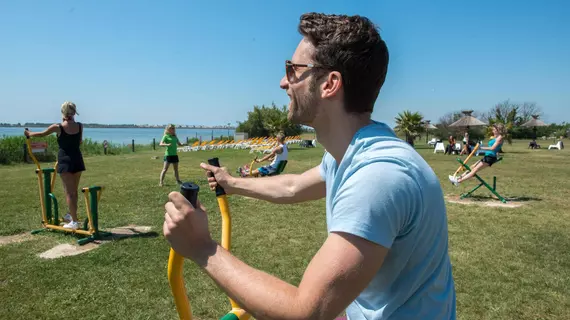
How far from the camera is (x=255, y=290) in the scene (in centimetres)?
105

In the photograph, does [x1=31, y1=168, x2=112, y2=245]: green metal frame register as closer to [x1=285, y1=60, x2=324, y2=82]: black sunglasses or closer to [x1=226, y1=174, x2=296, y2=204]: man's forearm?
[x1=226, y1=174, x2=296, y2=204]: man's forearm

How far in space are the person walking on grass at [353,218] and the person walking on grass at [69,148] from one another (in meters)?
5.88

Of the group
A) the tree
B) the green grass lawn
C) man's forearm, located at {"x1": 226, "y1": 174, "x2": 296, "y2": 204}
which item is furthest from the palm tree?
man's forearm, located at {"x1": 226, "y1": 174, "x2": 296, "y2": 204}

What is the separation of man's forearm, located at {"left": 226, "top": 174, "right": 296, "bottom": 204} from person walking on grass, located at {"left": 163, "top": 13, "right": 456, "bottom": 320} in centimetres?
59

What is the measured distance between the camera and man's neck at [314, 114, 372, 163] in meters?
1.37

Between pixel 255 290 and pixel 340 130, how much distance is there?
0.62 meters

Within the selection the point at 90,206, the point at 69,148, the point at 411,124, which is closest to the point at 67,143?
the point at 69,148

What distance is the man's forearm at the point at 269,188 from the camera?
2125mm

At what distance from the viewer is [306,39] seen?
1.41m

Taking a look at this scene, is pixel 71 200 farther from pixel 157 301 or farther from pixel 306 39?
pixel 306 39

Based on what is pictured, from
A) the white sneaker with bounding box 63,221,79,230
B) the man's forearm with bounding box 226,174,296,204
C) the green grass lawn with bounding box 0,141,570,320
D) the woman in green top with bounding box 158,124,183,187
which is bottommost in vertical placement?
the green grass lawn with bounding box 0,141,570,320

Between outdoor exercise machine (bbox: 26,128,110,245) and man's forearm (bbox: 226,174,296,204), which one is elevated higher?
man's forearm (bbox: 226,174,296,204)

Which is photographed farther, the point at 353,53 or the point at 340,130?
the point at 340,130

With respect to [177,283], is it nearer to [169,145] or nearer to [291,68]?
[291,68]
